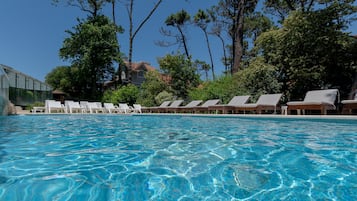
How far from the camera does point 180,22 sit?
2475 cm

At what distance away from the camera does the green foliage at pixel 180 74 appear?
1959 centimetres

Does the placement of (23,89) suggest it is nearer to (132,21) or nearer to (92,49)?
(92,49)

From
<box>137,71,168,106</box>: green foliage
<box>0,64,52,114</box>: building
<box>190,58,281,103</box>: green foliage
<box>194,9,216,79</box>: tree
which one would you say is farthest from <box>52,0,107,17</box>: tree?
<box>190,58,281,103</box>: green foliage

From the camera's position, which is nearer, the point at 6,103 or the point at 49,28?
the point at 6,103

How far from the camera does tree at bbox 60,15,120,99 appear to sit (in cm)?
2292

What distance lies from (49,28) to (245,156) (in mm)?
28730

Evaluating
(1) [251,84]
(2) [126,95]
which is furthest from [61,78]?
(1) [251,84]

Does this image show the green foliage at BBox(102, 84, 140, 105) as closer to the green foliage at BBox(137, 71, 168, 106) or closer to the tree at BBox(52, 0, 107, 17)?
the green foliage at BBox(137, 71, 168, 106)

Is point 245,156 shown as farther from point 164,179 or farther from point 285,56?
point 285,56

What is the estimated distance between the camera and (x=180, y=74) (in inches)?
771

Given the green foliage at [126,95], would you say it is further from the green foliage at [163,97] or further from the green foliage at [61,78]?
the green foliage at [61,78]

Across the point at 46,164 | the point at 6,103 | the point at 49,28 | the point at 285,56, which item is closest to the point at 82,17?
the point at 49,28

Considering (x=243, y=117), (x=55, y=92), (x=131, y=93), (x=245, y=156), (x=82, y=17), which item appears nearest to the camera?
(x=245, y=156)

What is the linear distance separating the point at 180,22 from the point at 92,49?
9.47m
